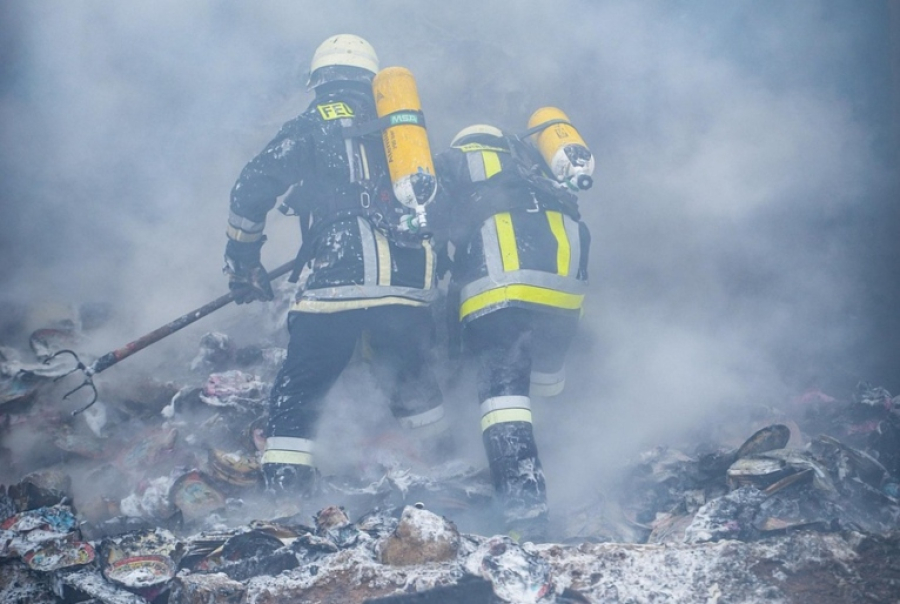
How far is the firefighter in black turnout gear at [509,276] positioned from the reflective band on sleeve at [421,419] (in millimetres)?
503

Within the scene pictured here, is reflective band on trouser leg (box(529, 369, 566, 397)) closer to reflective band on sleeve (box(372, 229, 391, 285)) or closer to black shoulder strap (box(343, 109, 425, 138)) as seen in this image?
reflective band on sleeve (box(372, 229, 391, 285))

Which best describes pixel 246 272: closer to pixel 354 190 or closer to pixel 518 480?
pixel 354 190

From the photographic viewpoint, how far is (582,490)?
4.23m

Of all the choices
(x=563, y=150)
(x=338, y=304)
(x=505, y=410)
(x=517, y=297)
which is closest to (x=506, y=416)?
(x=505, y=410)

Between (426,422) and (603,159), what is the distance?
3.39 meters

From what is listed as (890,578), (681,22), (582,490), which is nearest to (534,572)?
(890,578)

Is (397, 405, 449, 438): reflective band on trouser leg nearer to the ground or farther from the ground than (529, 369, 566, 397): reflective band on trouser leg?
nearer to the ground

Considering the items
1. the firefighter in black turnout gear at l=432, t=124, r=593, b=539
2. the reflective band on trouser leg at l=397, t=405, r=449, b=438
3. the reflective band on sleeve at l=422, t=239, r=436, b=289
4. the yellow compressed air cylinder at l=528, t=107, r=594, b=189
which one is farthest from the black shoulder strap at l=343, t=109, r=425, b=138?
the reflective band on trouser leg at l=397, t=405, r=449, b=438

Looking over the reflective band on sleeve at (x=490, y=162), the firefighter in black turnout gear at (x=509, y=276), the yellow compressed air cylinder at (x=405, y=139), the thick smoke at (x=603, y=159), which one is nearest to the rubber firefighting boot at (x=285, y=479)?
the firefighter in black turnout gear at (x=509, y=276)

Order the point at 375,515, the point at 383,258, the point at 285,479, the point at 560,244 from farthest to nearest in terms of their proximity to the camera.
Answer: the point at 560,244, the point at 383,258, the point at 285,479, the point at 375,515

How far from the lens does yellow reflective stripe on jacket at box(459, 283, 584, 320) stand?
389 cm

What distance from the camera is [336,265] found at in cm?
385

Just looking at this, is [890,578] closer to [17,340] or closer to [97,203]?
[17,340]

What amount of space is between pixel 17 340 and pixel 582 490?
466 cm
